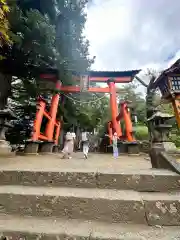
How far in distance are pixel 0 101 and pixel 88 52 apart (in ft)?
19.0

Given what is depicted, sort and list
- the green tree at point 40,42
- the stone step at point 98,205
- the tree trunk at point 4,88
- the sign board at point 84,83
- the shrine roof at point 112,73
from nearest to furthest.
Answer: the stone step at point 98,205
the green tree at point 40,42
the tree trunk at point 4,88
the sign board at point 84,83
the shrine roof at point 112,73

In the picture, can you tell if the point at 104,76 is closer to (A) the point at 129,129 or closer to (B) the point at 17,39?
(A) the point at 129,129

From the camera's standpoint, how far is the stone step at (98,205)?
179 centimetres

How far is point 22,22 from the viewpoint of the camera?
6250 mm

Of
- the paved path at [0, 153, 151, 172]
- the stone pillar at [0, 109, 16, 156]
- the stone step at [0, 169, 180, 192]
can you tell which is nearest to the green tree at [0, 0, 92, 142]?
the stone pillar at [0, 109, 16, 156]

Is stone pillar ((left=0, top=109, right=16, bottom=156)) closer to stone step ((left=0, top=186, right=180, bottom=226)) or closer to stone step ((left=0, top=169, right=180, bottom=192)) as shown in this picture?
stone step ((left=0, top=169, right=180, bottom=192))

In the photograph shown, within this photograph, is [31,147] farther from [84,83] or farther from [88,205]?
[88,205]

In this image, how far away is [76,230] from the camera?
5.26 feet

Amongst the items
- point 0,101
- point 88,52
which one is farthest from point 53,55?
point 88,52

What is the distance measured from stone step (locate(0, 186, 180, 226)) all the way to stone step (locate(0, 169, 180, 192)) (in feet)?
0.44

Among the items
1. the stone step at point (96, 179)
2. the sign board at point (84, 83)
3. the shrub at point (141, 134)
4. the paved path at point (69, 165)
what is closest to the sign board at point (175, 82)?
the shrub at point (141, 134)

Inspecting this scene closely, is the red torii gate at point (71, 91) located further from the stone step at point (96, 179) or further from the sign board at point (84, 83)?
the stone step at point (96, 179)

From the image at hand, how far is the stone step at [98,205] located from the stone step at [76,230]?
0.26 ft

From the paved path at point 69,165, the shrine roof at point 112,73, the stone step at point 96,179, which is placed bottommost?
the stone step at point 96,179
